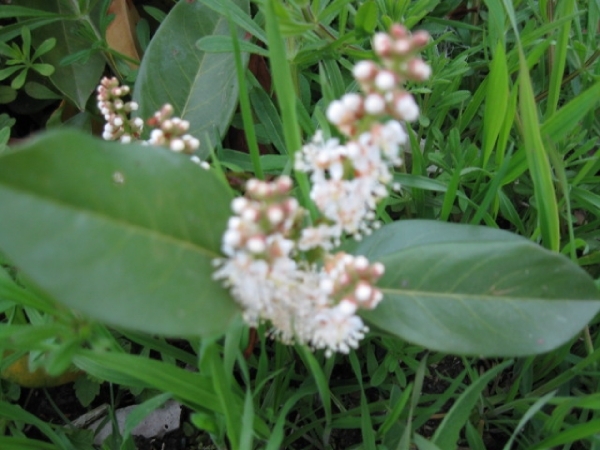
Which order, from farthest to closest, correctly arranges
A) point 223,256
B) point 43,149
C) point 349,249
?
point 349,249 → point 223,256 → point 43,149

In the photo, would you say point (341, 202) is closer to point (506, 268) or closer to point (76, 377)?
point (506, 268)

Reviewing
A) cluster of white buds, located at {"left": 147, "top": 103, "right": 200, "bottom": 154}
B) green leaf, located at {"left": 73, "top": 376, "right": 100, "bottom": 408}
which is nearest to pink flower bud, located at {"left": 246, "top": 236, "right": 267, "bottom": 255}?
cluster of white buds, located at {"left": 147, "top": 103, "right": 200, "bottom": 154}

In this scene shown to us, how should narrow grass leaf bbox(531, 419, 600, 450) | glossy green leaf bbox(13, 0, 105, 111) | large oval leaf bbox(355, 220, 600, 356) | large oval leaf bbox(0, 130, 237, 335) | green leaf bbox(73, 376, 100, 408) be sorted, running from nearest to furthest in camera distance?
large oval leaf bbox(0, 130, 237, 335) < large oval leaf bbox(355, 220, 600, 356) < narrow grass leaf bbox(531, 419, 600, 450) < green leaf bbox(73, 376, 100, 408) < glossy green leaf bbox(13, 0, 105, 111)

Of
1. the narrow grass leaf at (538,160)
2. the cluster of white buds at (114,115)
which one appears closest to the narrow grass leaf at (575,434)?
the narrow grass leaf at (538,160)

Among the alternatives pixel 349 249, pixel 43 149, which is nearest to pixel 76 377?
pixel 349 249

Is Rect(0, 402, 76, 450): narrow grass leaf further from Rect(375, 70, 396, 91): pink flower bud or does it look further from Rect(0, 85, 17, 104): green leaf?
Rect(375, 70, 396, 91): pink flower bud

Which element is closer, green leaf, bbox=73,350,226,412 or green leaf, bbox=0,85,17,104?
green leaf, bbox=73,350,226,412

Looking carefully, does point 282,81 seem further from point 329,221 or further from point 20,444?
point 20,444

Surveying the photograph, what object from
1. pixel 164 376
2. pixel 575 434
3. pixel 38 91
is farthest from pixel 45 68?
pixel 575 434
